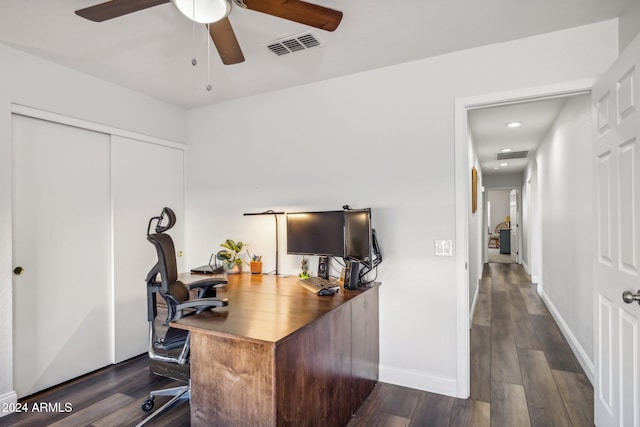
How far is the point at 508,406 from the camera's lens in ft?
7.68

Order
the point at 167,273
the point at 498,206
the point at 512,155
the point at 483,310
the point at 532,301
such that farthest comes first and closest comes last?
the point at 498,206, the point at 512,155, the point at 532,301, the point at 483,310, the point at 167,273

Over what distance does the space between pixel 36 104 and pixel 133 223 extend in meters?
1.19

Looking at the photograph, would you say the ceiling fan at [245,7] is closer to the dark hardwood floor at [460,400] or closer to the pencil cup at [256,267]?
the pencil cup at [256,267]

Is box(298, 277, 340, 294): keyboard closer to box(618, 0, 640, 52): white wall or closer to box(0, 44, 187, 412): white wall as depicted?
box(0, 44, 187, 412): white wall

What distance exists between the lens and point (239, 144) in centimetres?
342

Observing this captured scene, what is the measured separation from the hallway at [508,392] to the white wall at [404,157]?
0.71ft

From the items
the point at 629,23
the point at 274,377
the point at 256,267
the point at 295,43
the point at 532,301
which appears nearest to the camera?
the point at 274,377

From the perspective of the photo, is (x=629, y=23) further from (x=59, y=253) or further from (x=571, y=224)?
(x=59, y=253)

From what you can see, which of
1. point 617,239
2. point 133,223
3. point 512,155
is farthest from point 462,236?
point 512,155

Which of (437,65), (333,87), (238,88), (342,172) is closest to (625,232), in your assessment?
(437,65)

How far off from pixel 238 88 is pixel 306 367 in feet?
8.28

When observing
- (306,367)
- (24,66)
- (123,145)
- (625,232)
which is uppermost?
(24,66)

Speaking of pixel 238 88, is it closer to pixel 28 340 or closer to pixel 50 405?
pixel 28 340

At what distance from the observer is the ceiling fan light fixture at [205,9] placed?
4.94 feet
